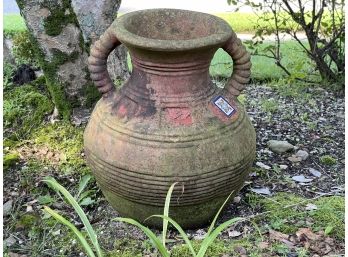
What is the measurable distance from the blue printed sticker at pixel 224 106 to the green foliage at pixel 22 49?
2772 mm

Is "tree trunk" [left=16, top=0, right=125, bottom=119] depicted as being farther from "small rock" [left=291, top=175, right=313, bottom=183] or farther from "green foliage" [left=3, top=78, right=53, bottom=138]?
"small rock" [left=291, top=175, right=313, bottom=183]

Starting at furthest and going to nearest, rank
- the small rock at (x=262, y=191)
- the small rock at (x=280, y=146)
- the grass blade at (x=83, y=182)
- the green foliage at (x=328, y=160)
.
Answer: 1. the small rock at (x=280, y=146)
2. the green foliage at (x=328, y=160)
3. the small rock at (x=262, y=191)
4. the grass blade at (x=83, y=182)

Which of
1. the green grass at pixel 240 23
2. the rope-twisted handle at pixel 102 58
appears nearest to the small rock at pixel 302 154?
the rope-twisted handle at pixel 102 58

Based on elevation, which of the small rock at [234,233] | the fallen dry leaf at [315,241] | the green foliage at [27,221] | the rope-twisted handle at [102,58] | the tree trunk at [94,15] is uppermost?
the rope-twisted handle at [102,58]

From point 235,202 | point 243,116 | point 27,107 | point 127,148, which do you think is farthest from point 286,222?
point 27,107

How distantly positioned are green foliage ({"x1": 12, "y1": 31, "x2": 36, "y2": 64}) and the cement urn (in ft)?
8.25

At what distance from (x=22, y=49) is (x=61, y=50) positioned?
1518 mm

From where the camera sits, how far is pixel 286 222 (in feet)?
10.0

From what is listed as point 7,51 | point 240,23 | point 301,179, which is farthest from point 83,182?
point 240,23

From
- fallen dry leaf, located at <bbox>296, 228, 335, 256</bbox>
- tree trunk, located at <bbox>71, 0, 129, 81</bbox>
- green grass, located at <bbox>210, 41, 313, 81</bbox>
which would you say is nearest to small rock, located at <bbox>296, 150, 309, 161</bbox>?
fallen dry leaf, located at <bbox>296, 228, 335, 256</bbox>

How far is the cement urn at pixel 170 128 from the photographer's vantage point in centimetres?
267

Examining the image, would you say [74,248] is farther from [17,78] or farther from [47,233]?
[17,78]

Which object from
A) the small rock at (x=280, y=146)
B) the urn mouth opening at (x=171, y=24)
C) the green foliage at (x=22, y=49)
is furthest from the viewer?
the green foliage at (x=22, y=49)

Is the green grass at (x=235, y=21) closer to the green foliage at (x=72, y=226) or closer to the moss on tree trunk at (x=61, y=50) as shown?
the moss on tree trunk at (x=61, y=50)
